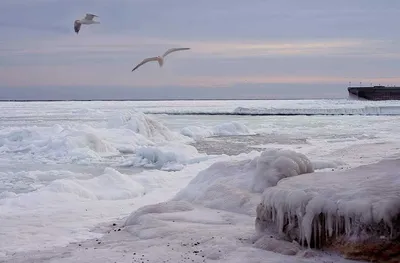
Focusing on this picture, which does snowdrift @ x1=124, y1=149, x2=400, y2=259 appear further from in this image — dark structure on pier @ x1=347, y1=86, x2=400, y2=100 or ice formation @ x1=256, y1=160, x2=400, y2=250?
dark structure on pier @ x1=347, y1=86, x2=400, y2=100

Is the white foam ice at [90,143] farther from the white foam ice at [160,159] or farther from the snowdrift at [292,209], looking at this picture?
the snowdrift at [292,209]

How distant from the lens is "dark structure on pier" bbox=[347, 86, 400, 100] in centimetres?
12069

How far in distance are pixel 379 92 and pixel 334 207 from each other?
122785 millimetres

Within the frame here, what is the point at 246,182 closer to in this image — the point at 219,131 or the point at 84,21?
the point at 84,21

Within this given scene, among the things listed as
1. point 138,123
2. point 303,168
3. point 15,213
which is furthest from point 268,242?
point 138,123

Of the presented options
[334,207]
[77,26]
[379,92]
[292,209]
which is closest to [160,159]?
[77,26]

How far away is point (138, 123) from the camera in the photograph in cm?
3195

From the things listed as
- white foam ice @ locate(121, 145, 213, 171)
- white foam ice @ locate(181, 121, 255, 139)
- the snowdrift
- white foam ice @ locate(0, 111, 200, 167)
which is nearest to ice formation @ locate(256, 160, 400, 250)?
the snowdrift

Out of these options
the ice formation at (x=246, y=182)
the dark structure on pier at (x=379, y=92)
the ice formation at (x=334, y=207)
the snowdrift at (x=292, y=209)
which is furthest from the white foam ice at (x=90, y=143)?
the dark structure on pier at (x=379, y=92)

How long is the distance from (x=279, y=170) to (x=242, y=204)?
3.12 feet

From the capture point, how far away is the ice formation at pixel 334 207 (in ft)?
20.6

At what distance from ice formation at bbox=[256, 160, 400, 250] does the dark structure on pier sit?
119371 mm

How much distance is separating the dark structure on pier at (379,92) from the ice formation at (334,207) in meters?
119

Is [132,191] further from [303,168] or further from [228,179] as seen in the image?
[303,168]
